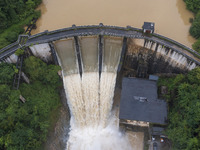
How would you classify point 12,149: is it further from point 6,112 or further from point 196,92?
point 196,92

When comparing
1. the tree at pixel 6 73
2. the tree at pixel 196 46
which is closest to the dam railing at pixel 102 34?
the tree at pixel 6 73

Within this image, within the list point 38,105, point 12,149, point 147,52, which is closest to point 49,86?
point 38,105

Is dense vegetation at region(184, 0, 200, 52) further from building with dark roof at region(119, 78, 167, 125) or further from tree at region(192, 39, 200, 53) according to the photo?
building with dark roof at region(119, 78, 167, 125)

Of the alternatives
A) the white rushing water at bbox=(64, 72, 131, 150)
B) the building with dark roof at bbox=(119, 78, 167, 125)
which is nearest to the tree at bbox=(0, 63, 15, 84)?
the white rushing water at bbox=(64, 72, 131, 150)

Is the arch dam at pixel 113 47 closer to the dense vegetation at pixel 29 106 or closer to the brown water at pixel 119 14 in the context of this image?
the dense vegetation at pixel 29 106

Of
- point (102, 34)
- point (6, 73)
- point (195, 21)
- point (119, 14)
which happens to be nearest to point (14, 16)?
point (6, 73)
